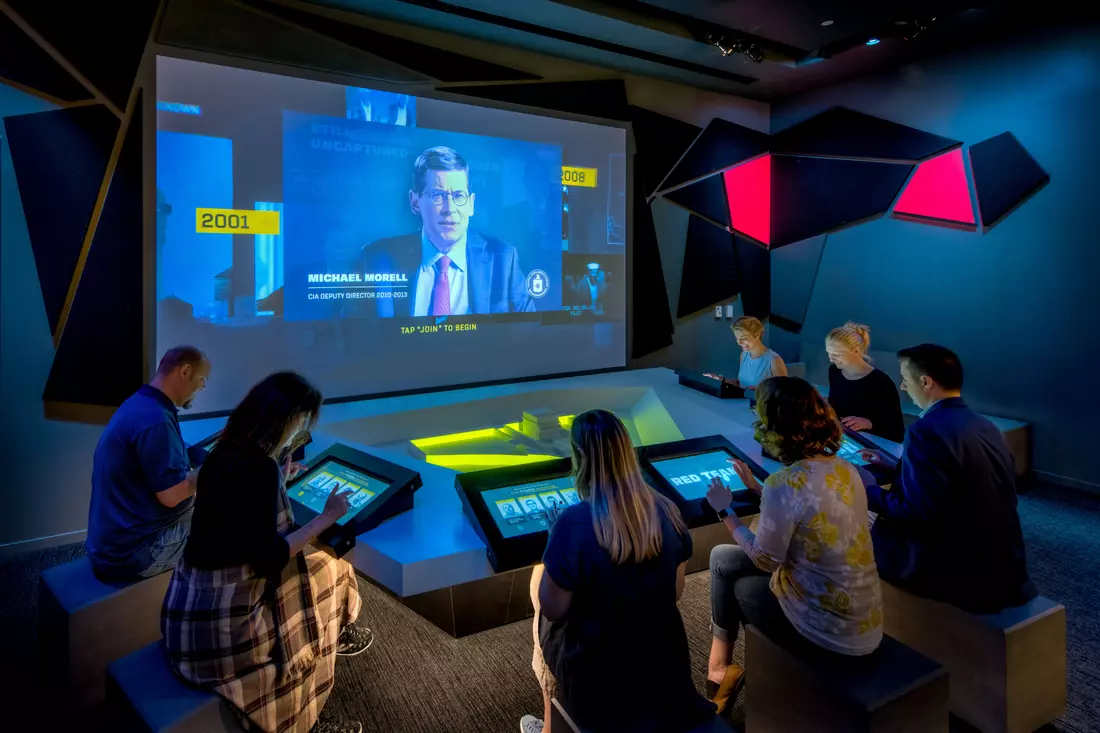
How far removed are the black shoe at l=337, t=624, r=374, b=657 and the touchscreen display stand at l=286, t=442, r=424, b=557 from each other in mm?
635

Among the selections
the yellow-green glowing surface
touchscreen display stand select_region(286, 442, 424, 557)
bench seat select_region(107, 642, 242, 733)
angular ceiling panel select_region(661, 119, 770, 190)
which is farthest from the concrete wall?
bench seat select_region(107, 642, 242, 733)

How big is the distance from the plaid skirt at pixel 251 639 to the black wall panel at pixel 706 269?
4.44m

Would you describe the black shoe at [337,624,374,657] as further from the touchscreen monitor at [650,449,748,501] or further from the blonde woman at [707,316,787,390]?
the blonde woman at [707,316,787,390]

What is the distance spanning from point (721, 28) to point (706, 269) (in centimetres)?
203

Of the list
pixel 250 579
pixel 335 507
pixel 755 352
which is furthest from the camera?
pixel 755 352

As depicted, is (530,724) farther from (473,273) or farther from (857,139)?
(857,139)

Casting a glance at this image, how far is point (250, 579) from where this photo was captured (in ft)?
5.14

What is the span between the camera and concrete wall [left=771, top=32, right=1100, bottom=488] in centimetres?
392

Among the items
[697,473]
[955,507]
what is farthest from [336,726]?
[955,507]

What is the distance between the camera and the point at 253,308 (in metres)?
3.68

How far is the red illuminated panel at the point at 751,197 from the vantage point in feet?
19.0

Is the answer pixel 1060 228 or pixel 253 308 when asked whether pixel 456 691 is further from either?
pixel 1060 228

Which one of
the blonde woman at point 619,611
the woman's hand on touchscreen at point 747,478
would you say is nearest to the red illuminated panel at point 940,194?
the woman's hand on touchscreen at point 747,478

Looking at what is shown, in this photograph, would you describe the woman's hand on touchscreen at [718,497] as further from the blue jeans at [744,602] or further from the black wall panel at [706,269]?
the black wall panel at [706,269]
